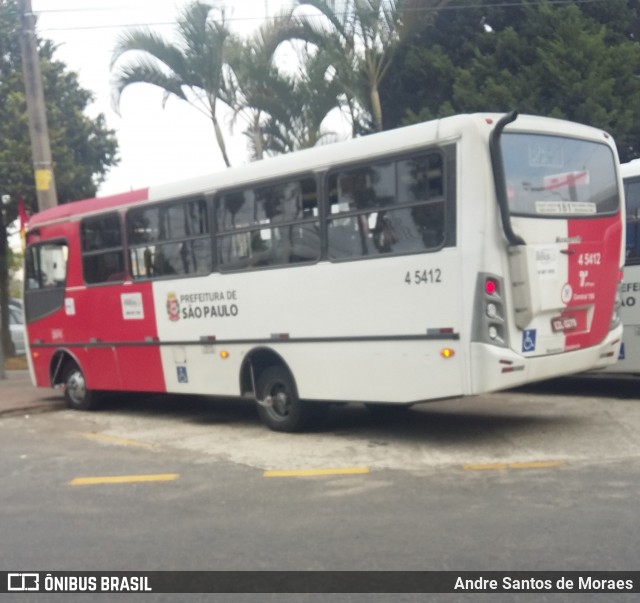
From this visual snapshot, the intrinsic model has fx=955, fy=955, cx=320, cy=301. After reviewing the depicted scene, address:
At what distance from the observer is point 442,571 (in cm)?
532

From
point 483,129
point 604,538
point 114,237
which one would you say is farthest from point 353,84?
point 604,538

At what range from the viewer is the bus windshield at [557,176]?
8.64 meters

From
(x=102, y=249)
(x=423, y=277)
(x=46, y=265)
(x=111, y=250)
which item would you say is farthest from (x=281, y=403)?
(x=46, y=265)

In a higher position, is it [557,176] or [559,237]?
[557,176]

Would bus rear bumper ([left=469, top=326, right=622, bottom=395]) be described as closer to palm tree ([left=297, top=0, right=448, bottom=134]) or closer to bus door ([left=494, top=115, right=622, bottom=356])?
bus door ([left=494, top=115, right=622, bottom=356])

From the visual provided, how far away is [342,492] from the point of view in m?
7.37

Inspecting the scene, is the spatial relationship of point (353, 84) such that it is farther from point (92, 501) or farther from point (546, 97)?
point (92, 501)

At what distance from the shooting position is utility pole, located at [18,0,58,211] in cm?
1435

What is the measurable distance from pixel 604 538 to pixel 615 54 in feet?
45.7

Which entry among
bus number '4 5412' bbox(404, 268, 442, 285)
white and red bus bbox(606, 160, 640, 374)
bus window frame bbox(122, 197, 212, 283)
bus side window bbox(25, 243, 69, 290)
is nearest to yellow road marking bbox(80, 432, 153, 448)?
bus window frame bbox(122, 197, 212, 283)

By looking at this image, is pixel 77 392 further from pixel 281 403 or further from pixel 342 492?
pixel 342 492

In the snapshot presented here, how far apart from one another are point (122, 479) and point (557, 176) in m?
4.88

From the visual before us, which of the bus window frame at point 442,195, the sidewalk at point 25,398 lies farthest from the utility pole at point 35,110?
the bus window frame at point 442,195

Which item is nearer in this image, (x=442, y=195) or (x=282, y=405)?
(x=442, y=195)
